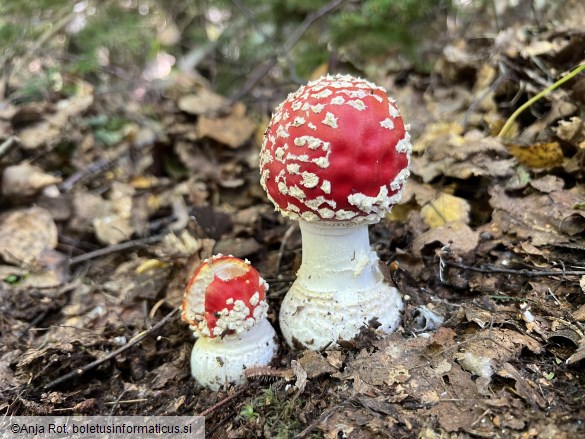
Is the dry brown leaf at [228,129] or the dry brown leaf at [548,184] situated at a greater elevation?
the dry brown leaf at [228,129]

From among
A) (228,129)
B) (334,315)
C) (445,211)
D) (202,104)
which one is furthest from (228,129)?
(334,315)

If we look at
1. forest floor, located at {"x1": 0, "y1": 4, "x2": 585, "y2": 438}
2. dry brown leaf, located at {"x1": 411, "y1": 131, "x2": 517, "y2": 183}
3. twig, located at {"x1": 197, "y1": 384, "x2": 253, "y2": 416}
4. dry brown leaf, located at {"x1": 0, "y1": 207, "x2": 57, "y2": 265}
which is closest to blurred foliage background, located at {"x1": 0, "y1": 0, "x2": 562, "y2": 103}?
forest floor, located at {"x1": 0, "y1": 4, "x2": 585, "y2": 438}

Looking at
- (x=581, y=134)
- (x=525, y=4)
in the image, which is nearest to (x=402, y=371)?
(x=581, y=134)

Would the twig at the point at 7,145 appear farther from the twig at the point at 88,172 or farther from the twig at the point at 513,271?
the twig at the point at 513,271

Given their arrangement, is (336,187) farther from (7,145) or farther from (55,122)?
(55,122)

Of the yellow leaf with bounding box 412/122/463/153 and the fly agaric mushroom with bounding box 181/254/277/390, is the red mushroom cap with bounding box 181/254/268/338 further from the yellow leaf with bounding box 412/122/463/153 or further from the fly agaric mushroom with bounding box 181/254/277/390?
the yellow leaf with bounding box 412/122/463/153

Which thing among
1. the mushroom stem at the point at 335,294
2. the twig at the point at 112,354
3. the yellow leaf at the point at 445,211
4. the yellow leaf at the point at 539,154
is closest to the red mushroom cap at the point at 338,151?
the mushroom stem at the point at 335,294

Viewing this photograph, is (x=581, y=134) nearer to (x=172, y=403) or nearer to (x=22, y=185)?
(x=172, y=403)
